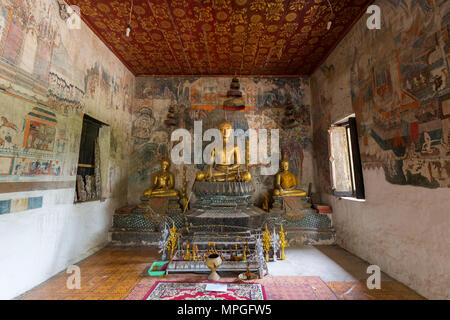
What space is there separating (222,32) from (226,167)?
10.3 feet

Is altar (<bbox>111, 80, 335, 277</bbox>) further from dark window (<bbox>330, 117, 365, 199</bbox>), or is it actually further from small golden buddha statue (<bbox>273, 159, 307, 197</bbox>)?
dark window (<bbox>330, 117, 365, 199</bbox>)

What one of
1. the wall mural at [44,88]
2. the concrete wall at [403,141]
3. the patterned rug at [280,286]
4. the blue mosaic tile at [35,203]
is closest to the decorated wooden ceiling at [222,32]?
the wall mural at [44,88]

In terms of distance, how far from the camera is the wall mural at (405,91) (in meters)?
A: 2.42

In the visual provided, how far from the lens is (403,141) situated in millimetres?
2979

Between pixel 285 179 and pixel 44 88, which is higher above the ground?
pixel 44 88

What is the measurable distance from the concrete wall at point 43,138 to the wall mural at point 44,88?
0.04 feet

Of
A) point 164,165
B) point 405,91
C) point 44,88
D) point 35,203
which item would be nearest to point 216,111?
point 164,165

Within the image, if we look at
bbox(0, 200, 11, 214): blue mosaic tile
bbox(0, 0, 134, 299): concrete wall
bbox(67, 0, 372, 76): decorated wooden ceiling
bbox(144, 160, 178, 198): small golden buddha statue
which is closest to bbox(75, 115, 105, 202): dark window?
bbox(0, 0, 134, 299): concrete wall

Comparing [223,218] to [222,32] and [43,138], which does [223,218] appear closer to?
[43,138]

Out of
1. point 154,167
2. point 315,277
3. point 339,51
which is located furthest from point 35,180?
point 339,51

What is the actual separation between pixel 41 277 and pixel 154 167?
11.6 feet

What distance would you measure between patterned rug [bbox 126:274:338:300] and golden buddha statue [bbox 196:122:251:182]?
2.52m

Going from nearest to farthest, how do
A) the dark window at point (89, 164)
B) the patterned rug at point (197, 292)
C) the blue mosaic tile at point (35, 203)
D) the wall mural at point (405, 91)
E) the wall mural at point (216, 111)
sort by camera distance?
the wall mural at point (405, 91), the patterned rug at point (197, 292), the blue mosaic tile at point (35, 203), the dark window at point (89, 164), the wall mural at point (216, 111)

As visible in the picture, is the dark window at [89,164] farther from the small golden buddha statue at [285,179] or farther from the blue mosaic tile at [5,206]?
the small golden buddha statue at [285,179]
